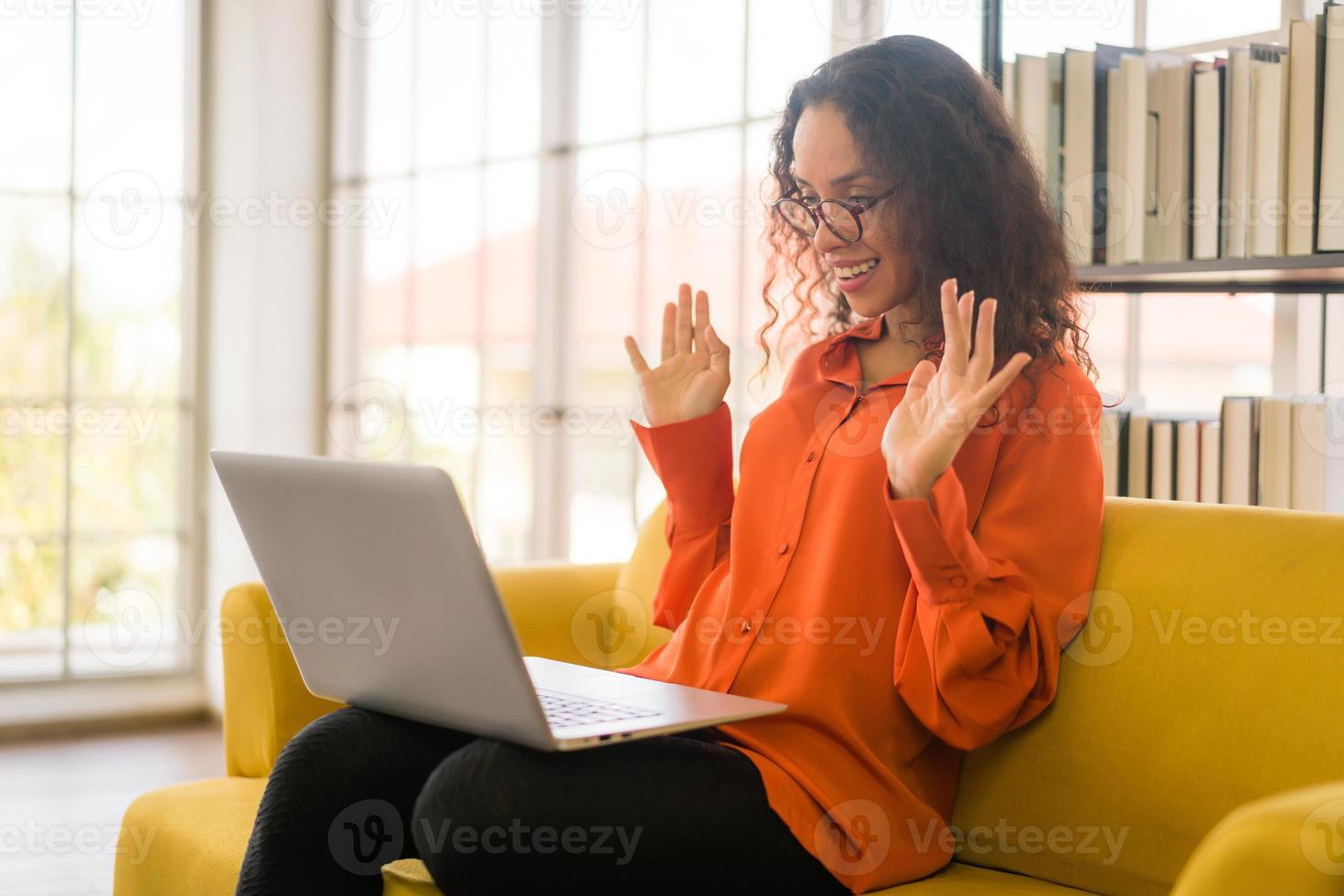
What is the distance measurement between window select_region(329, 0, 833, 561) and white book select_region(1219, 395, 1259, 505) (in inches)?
46.3

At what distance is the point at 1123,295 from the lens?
7.70ft

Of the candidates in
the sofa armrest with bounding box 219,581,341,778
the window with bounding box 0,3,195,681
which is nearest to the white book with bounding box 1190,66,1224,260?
the sofa armrest with bounding box 219,581,341,778

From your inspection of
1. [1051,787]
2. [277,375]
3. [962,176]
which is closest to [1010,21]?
[962,176]

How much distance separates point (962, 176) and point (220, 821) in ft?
3.89

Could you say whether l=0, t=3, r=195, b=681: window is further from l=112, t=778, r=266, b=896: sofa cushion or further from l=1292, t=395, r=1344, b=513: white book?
l=1292, t=395, r=1344, b=513: white book

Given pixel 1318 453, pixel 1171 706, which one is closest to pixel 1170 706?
pixel 1171 706

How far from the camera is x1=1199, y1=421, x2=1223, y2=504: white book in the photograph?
73.9 inches

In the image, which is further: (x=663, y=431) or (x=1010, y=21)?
(x=1010, y=21)

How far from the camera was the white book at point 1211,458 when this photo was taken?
6.16 ft


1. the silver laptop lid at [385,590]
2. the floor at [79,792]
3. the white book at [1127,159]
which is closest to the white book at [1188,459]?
the white book at [1127,159]

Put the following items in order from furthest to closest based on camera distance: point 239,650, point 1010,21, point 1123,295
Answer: point 1010,21, point 1123,295, point 239,650

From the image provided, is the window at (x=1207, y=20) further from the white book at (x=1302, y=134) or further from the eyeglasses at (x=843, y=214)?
the eyeglasses at (x=843, y=214)

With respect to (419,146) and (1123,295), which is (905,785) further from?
(419,146)

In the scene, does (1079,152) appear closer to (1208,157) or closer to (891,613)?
(1208,157)
